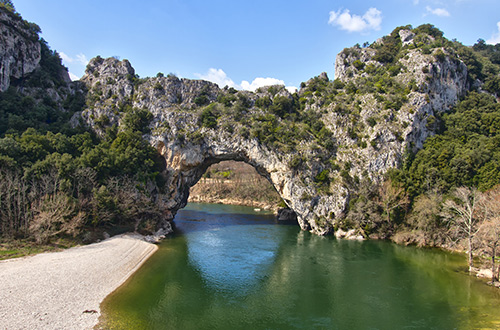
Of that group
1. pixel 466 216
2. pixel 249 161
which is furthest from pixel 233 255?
pixel 466 216

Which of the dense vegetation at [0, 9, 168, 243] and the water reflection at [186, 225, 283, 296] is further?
the dense vegetation at [0, 9, 168, 243]

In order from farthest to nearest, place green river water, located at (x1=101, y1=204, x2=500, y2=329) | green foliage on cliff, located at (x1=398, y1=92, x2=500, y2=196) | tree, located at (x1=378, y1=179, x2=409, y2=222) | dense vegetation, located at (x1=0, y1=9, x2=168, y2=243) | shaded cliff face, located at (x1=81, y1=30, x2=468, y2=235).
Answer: shaded cliff face, located at (x1=81, y1=30, x2=468, y2=235), tree, located at (x1=378, y1=179, x2=409, y2=222), green foliage on cliff, located at (x1=398, y1=92, x2=500, y2=196), dense vegetation, located at (x1=0, y1=9, x2=168, y2=243), green river water, located at (x1=101, y1=204, x2=500, y2=329)

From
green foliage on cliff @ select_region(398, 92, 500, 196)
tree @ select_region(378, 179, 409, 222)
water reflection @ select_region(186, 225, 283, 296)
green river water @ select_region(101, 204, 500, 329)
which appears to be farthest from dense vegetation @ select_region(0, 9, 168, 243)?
green foliage on cliff @ select_region(398, 92, 500, 196)

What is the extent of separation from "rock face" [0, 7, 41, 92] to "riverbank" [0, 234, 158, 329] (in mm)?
37322

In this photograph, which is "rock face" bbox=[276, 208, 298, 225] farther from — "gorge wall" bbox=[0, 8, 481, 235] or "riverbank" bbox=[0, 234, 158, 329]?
"riverbank" bbox=[0, 234, 158, 329]

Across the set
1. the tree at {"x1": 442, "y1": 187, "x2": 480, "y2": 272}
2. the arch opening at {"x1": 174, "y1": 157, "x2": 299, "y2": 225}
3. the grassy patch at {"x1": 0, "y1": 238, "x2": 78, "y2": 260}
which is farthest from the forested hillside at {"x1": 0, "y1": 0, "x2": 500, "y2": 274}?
the arch opening at {"x1": 174, "y1": 157, "x2": 299, "y2": 225}

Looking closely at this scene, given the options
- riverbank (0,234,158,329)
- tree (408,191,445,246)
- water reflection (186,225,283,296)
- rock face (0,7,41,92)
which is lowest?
water reflection (186,225,283,296)

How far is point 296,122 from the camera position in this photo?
53.4m

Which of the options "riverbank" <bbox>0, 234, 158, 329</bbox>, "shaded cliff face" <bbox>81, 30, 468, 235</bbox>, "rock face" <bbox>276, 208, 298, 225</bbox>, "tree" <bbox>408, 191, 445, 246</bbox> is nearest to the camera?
"riverbank" <bbox>0, 234, 158, 329</bbox>

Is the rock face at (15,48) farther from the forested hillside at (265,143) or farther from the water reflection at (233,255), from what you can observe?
the water reflection at (233,255)

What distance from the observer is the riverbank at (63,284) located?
1531 cm

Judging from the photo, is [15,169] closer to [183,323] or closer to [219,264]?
[219,264]

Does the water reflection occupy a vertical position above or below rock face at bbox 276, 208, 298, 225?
below

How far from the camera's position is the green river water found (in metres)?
17.0
